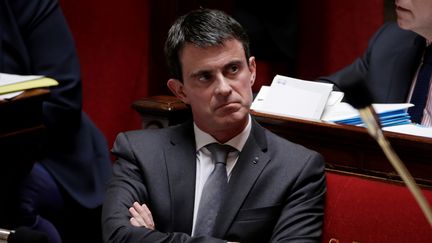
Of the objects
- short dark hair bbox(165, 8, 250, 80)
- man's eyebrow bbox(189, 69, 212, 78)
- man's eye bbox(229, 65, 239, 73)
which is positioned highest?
short dark hair bbox(165, 8, 250, 80)

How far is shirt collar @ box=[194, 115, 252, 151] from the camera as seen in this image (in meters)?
2.09

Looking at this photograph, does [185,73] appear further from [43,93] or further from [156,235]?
[43,93]

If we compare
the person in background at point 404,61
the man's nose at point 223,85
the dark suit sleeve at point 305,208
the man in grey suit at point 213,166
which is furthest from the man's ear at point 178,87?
the person in background at point 404,61

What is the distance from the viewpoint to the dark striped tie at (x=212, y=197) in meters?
2.04

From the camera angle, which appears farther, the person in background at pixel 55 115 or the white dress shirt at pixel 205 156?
the person in background at pixel 55 115

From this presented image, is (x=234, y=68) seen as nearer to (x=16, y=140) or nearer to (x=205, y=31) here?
(x=205, y=31)

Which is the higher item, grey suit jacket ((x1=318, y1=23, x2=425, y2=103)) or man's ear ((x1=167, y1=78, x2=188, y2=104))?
man's ear ((x1=167, y1=78, x2=188, y2=104))

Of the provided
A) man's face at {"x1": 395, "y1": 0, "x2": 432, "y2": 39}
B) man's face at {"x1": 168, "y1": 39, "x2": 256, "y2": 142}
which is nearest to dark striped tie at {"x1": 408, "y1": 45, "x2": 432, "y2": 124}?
man's face at {"x1": 395, "y1": 0, "x2": 432, "y2": 39}

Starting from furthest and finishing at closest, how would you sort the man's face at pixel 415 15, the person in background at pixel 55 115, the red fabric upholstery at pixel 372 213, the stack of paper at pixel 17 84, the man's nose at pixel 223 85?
the person in background at pixel 55 115
the man's face at pixel 415 15
the stack of paper at pixel 17 84
the man's nose at pixel 223 85
the red fabric upholstery at pixel 372 213

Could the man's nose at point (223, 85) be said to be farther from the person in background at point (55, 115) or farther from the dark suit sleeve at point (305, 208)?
the person in background at point (55, 115)

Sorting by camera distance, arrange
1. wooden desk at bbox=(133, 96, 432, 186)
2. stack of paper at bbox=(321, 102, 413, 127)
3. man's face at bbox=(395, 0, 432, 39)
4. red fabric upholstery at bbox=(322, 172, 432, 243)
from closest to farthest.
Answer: red fabric upholstery at bbox=(322, 172, 432, 243)
wooden desk at bbox=(133, 96, 432, 186)
stack of paper at bbox=(321, 102, 413, 127)
man's face at bbox=(395, 0, 432, 39)

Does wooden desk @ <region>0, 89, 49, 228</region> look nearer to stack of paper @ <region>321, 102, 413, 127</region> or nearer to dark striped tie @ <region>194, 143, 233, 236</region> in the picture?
dark striped tie @ <region>194, 143, 233, 236</region>

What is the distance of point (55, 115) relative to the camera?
297 cm

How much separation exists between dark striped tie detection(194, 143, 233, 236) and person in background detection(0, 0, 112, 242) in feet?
3.14
